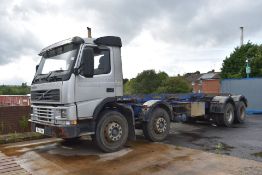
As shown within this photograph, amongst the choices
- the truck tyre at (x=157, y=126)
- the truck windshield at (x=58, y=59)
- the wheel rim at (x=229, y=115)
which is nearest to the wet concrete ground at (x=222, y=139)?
the truck tyre at (x=157, y=126)

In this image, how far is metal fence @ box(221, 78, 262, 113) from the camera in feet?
56.8

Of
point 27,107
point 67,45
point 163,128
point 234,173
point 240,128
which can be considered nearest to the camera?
point 234,173

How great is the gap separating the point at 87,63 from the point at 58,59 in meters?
1.06

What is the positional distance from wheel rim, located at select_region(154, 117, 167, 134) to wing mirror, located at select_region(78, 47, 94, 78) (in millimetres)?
3027

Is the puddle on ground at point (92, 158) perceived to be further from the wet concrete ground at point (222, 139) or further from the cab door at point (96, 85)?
the cab door at point (96, 85)

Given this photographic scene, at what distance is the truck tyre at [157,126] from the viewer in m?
9.18

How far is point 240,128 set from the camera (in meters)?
12.0

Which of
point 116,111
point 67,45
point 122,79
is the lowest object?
point 116,111

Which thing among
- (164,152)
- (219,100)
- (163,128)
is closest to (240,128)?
(219,100)

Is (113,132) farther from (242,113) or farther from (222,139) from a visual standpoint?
(242,113)

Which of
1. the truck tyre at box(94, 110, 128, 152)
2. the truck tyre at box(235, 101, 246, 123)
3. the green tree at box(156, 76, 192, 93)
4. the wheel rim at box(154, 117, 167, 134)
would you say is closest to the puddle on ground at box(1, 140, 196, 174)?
the truck tyre at box(94, 110, 128, 152)

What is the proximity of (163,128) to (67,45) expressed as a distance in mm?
3962

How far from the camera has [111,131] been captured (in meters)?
7.98

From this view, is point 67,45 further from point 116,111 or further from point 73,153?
point 73,153
